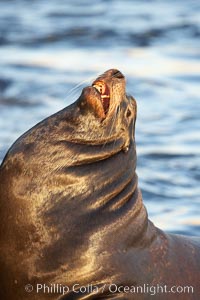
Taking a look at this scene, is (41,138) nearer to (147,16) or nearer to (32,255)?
(32,255)

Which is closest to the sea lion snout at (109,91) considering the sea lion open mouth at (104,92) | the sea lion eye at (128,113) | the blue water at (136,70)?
the sea lion open mouth at (104,92)

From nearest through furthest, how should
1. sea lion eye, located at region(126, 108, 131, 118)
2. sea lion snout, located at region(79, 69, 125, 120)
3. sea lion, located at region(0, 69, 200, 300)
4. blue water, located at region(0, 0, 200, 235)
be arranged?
sea lion, located at region(0, 69, 200, 300) → sea lion snout, located at region(79, 69, 125, 120) → sea lion eye, located at region(126, 108, 131, 118) → blue water, located at region(0, 0, 200, 235)

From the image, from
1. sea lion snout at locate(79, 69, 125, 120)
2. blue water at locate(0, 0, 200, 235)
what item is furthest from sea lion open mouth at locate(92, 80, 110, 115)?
blue water at locate(0, 0, 200, 235)

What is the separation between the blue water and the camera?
32.9 ft

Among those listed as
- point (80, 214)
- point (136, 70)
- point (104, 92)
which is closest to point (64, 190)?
point (80, 214)

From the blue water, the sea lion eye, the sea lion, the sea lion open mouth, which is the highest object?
the blue water

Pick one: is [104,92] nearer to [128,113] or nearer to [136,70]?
[128,113]

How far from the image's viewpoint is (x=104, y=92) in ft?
21.2

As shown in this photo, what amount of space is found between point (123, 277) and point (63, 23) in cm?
1100

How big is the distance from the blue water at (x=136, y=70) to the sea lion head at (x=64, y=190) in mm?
2048

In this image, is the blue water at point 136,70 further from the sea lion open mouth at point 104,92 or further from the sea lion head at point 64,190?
the sea lion head at point 64,190

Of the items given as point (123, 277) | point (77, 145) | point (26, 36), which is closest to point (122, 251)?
point (123, 277)

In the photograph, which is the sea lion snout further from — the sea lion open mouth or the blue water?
the blue water

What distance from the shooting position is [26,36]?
1592 centimetres
